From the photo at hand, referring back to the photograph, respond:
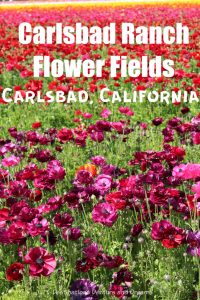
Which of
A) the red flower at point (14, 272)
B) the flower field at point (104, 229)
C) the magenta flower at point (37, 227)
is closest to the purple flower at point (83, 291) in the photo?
the flower field at point (104, 229)

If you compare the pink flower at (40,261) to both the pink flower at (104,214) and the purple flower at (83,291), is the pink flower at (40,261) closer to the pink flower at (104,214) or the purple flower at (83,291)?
the purple flower at (83,291)

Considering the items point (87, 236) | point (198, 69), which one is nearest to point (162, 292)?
point (87, 236)

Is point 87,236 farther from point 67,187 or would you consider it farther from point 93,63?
point 93,63

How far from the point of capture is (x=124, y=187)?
318 centimetres

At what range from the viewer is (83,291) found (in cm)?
241

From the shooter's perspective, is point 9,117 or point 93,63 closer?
point 9,117

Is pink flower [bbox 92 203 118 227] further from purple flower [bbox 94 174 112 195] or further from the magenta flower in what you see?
purple flower [bbox 94 174 112 195]

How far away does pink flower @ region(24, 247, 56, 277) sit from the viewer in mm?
2436

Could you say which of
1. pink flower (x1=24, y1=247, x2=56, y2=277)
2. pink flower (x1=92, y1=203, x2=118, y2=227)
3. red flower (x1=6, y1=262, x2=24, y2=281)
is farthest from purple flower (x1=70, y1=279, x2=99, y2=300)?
pink flower (x1=92, y1=203, x2=118, y2=227)

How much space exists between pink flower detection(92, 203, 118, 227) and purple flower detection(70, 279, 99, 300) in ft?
1.78

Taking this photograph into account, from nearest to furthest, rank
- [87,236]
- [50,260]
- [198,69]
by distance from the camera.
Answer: [50,260]
[87,236]
[198,69]

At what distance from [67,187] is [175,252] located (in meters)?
1.53

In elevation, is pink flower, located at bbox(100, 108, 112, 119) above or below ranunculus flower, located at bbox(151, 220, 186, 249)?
above

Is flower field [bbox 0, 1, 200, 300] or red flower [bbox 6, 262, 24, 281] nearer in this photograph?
red flower [bbox 6, 262, 24, 281]
